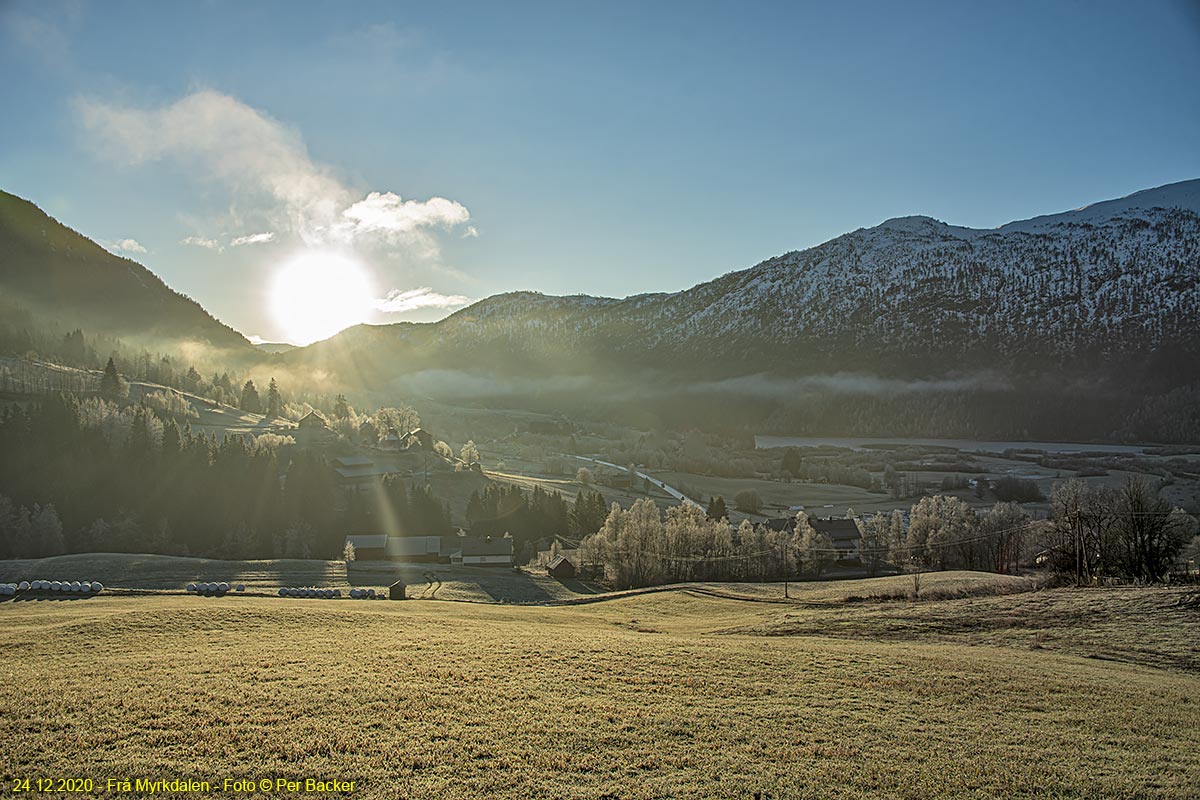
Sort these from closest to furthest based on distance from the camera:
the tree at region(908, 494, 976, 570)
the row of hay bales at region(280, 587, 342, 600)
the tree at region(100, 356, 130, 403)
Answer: the row of hay bales at region(280, 587, 342, 600) → the tree at region(908, 494, 976, 570) → the tree at region(100, 356, 130, 403)

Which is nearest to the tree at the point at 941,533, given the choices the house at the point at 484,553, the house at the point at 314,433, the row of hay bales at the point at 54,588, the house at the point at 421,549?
the house at the point at 484,553

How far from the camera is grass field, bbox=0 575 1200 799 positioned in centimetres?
1467

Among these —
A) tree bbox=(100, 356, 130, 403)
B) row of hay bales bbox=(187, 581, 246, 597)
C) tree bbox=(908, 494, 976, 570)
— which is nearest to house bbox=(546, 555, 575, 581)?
row of hay bales bbox=(187, 581, 246, 597)

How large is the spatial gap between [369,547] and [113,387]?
11007 centimetres

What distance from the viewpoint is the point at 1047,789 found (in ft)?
48.4

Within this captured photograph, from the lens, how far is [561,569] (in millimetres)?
88000

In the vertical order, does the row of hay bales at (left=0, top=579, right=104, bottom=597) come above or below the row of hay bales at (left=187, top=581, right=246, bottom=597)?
above

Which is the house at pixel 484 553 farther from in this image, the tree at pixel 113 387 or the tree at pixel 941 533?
the tree at pixel 113 387

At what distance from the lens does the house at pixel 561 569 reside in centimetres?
8750

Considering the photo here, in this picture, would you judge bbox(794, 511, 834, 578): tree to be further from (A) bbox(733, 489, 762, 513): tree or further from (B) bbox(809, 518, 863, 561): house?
(A) bbox(733, 489, 762, 513): tree

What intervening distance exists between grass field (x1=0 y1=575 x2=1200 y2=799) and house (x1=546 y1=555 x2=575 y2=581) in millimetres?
53675

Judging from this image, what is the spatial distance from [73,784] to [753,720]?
15.7 m

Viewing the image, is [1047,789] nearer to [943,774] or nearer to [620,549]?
[943,774]

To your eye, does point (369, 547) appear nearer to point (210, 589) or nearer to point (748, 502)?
point (210, 589)
